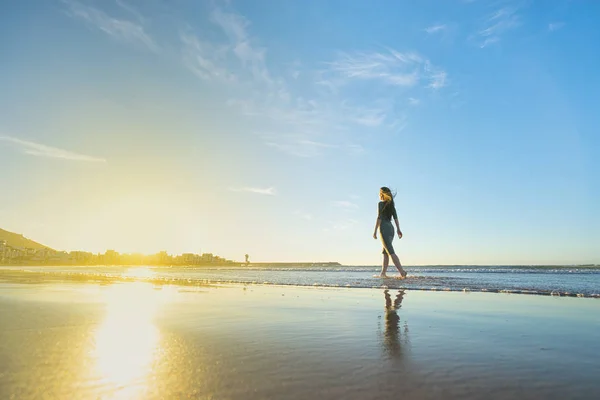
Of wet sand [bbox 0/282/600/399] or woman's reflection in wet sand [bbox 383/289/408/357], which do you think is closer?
wet sand [bbox 0/282/600/399]

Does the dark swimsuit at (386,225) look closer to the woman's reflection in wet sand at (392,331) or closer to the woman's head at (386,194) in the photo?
the woman's head at (386,194)

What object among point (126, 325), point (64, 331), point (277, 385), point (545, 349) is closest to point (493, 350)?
point (545, 349)

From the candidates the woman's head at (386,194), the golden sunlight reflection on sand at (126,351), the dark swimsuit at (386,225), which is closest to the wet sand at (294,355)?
the golden sunlight reflection on sand at (126,351)

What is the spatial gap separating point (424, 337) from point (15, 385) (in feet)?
12.5

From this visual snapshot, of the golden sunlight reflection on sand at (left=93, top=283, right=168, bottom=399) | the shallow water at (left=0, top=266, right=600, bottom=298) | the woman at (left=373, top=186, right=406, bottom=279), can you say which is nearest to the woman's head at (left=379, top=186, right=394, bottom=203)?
the woman at (left=373, top=186, right=406, bottom=279)

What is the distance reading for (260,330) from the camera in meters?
4.48

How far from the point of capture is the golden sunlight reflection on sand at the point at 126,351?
233 cm

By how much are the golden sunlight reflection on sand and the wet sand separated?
1cm

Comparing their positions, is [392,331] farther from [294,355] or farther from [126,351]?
[126,351]

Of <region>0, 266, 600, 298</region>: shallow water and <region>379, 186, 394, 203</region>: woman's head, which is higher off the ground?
<region>379, 186, 394, 203</region>: woman's head

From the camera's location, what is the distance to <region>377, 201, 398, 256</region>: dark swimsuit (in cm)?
1672

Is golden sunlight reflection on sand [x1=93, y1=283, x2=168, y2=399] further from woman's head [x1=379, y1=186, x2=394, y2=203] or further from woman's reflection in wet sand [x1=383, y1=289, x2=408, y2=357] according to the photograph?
woman's head [x1=379, y1=186, x2=394, y2=203]

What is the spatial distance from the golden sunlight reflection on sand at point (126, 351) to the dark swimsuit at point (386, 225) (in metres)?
12.7

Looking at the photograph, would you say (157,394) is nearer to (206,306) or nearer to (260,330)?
(260,330)
